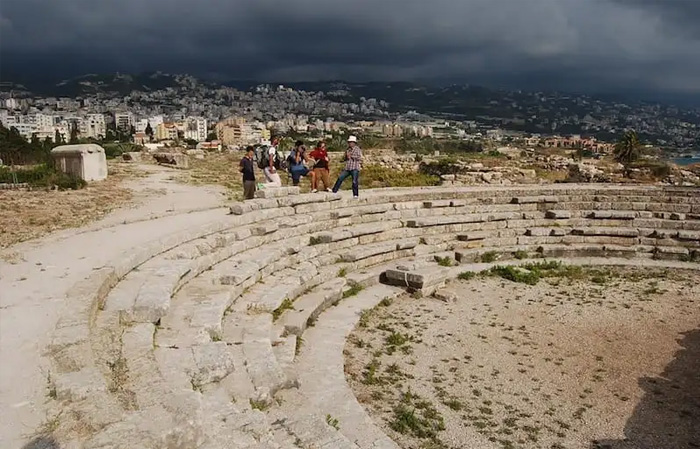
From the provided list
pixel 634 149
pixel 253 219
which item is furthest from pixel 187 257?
pixel 634 149

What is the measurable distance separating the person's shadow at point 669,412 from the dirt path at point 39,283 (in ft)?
18.3

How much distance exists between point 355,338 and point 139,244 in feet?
13.6

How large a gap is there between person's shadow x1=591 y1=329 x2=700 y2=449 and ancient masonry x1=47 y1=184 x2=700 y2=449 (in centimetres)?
294

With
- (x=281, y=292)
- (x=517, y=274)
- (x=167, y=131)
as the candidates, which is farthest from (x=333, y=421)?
(x=167, y=131)

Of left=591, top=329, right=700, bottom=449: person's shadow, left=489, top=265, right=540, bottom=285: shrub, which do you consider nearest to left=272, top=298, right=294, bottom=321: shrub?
left=591, top=329, right=700, bottom=449: person's shadow

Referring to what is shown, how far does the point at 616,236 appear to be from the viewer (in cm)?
1497

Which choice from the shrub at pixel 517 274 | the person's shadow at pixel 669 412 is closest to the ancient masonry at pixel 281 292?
the shrub at pixel 517 274

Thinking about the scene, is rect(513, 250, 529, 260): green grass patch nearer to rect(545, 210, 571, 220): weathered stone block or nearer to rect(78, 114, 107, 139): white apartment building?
rect(545, 210, 571, 220): weathered stone block

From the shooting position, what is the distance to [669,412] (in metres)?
6.73

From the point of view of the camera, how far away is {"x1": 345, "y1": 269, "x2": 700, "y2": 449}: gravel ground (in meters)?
6.23

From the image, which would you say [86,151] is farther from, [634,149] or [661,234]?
[634,149]

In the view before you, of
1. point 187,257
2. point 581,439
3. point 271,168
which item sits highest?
point 271,168

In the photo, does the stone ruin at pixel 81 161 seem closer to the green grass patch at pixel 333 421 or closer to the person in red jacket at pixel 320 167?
the person in red jacket at pixel 320 167

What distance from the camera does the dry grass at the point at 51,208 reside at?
1133cm
